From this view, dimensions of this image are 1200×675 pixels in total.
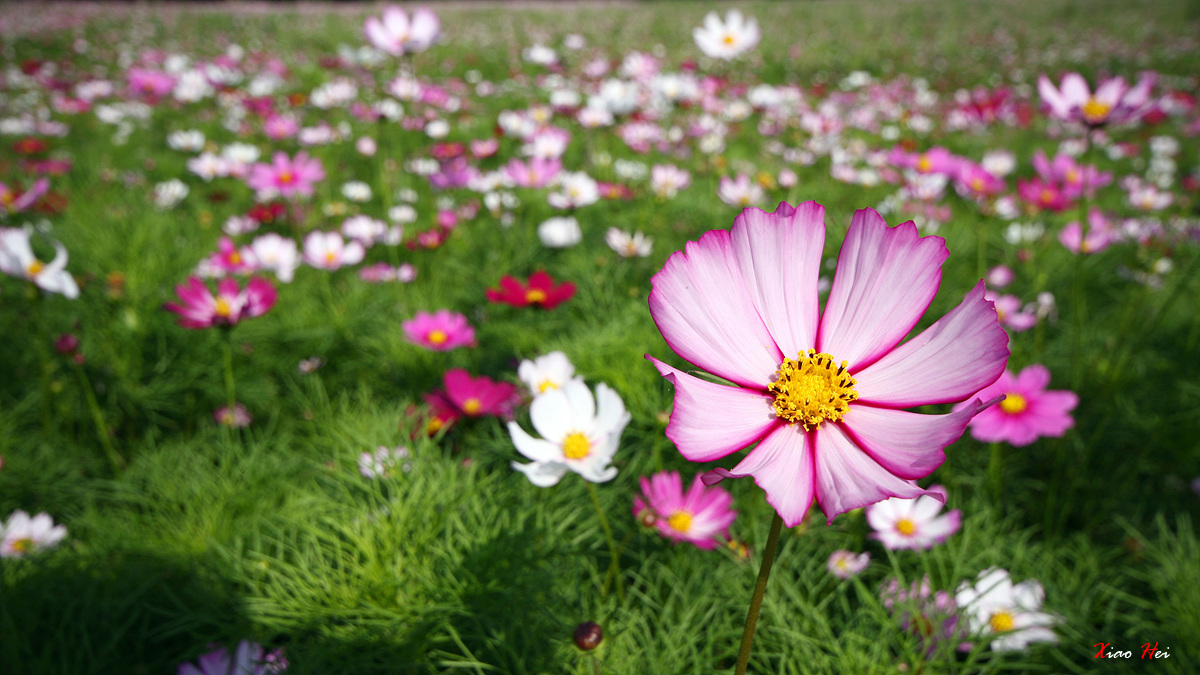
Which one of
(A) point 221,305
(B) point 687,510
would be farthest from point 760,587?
(A) point 221,305

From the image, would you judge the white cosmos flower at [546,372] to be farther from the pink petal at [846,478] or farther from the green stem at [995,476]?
the green stem at [995,476]

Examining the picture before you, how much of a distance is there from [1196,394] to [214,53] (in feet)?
25.4

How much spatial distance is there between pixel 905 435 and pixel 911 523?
0.70 metres

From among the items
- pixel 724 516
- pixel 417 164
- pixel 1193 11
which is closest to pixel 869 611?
pixel 724 516

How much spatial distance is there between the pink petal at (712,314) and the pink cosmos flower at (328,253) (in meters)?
1.62

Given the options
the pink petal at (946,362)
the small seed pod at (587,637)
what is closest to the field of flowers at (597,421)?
the pink petal at (946,362)

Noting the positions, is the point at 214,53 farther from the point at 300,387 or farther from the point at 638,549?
the point at 638,549

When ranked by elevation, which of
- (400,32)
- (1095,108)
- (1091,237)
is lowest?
(400,32)

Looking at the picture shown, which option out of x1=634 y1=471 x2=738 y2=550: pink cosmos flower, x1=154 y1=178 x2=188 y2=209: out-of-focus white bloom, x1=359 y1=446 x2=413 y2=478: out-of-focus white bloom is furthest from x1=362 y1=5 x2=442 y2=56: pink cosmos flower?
x1=634 y1=471 x2=738 y2=550: pink cosmos flower

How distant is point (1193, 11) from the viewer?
9492 millimetres

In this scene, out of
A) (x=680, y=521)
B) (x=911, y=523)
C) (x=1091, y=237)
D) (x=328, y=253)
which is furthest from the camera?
(x=328, y=253)

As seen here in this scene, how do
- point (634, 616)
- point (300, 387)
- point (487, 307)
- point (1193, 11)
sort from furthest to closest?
1. point (1193, 11)
2. point (487, 307)
3. point (300, 387)
4. point (634, 616)

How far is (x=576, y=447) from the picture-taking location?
32.8 inches

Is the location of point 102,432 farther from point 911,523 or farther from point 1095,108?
point 1095,108
